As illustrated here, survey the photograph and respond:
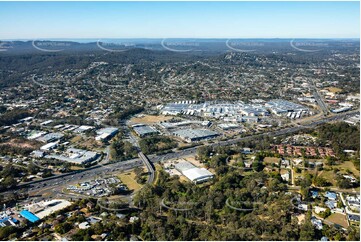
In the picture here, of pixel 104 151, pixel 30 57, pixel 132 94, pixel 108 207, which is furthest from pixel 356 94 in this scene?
pixel 30 57

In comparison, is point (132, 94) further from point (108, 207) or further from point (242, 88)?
point (108, 207)

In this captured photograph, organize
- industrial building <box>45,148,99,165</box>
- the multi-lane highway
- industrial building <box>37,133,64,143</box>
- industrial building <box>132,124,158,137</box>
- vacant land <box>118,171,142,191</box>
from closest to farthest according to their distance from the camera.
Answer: vacant land <box>118,171,142,191</box> → the multi-lane highway → industrial building <box>45,148,99,165</box> → industrial building <box>37,133,64,143</box> → industrial building <box>132,124,158,137</box>

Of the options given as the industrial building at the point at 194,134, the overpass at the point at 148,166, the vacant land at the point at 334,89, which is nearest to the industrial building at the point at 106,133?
the overpass at the point at 148,166

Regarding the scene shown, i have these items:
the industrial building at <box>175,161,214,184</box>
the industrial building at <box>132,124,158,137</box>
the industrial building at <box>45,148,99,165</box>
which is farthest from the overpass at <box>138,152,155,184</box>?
the industrial building at <box>132,124,158,137</box>

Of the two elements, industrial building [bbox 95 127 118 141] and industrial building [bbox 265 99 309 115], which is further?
industrial building [bbox 265 99 309 115]

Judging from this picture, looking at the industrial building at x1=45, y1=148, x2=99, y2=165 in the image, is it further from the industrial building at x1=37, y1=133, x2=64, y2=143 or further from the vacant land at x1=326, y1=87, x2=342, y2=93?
the vacant land at x1=326, y1=87, x2=342, y2=93

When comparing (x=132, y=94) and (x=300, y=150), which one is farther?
(x=132, y=94)
